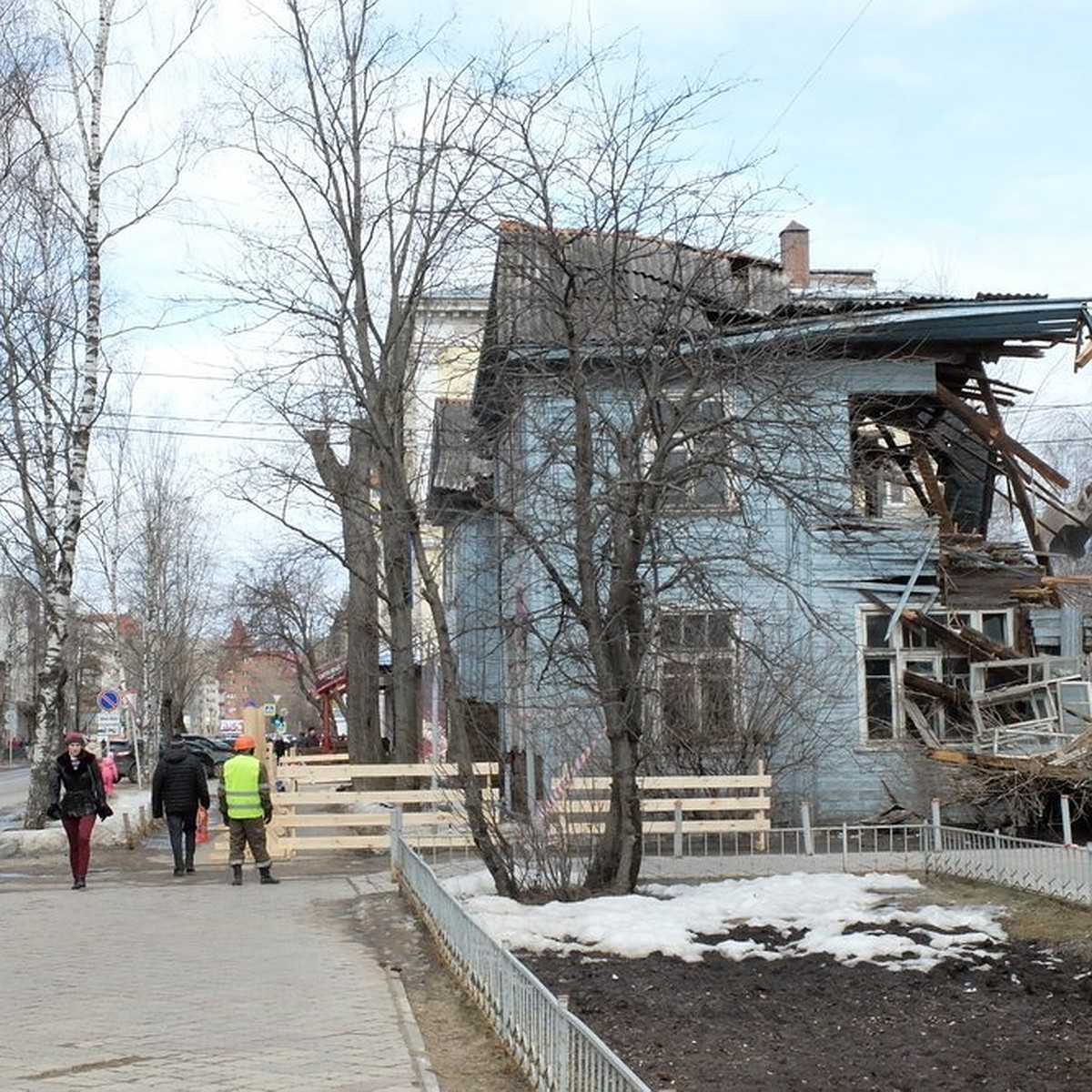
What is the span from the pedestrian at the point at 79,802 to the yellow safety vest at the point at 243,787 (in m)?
1.36

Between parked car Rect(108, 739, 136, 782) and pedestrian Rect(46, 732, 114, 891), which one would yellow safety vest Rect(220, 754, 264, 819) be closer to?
pedestrian Rect(46, 732, 114, 891)

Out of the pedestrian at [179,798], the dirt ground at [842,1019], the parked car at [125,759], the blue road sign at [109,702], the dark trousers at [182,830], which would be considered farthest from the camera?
the parked car at [125,759]

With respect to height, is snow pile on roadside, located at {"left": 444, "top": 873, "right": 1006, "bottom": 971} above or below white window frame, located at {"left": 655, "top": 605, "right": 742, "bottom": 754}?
below

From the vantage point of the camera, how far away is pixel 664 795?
2009 cm

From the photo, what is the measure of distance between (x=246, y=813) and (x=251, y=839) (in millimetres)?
287

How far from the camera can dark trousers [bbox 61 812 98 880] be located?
16.6 meters

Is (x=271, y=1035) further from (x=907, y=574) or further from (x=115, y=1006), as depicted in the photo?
(x=907, y=574)

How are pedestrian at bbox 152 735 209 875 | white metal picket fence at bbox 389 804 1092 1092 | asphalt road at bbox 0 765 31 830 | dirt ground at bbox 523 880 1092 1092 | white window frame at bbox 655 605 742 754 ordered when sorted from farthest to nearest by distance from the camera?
asphalt road at bbox 0 765 31 830
pedestrian at bbox 152 735 209 875
white window frame at bbox 655 605 742 754
dirt ground at bbox 523 880 1092 1092
white metal picket fence at bbox 389 804 1092 1092

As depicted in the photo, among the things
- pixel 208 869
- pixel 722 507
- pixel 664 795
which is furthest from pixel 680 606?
pixel 208 869

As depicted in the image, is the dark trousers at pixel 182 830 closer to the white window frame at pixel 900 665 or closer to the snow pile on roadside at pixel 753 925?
the snow pile on roadside at pixel 753 925

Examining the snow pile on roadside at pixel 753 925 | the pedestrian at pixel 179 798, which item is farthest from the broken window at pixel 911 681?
the pedestrian at pixel 179 798

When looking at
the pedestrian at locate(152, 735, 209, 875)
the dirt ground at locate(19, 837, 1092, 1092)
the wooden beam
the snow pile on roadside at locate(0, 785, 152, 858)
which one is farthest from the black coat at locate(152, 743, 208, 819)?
the wooden beam

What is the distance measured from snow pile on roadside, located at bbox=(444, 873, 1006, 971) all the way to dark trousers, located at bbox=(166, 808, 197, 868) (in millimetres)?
4943

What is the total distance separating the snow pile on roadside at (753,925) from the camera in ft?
35.7
